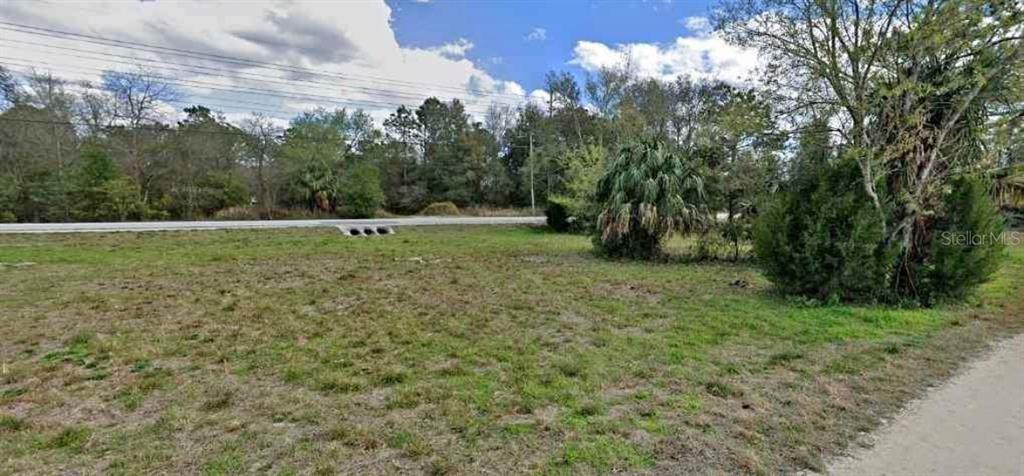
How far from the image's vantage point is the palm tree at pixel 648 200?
923cm

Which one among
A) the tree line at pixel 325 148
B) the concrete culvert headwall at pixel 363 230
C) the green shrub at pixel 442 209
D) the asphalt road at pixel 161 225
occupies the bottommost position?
the concrete culvert headwall at pixel 363 230

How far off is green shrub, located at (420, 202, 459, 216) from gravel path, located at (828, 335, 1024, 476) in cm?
2452

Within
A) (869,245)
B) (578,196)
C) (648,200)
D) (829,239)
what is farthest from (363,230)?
(869,245)

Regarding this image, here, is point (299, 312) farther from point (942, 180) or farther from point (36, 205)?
point (36, 205)

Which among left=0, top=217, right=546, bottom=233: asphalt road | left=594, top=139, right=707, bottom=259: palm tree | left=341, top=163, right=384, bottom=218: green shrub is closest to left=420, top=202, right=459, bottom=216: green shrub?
left=341, top=163, right=384, bottom=218: green shrub

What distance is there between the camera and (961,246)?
216 inches

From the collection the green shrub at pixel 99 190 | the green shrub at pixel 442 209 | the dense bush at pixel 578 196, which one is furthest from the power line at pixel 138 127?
the dense bush at pixel 578 196

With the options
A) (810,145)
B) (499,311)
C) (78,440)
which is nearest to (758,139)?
(810,145)

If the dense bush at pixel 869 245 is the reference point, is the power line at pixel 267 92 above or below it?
above

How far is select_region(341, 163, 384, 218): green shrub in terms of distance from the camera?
23062 mm

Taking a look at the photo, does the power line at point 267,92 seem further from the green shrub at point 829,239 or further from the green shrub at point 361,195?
the green shrub at point 829,239

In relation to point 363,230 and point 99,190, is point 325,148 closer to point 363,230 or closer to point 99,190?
point 99,190

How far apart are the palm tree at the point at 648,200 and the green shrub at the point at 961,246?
12.8 feet

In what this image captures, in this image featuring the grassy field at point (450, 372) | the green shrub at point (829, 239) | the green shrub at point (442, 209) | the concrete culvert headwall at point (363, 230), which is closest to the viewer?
the grassy field at point (450, 372)
